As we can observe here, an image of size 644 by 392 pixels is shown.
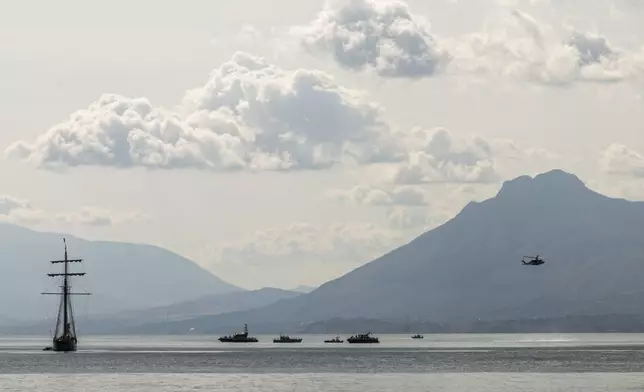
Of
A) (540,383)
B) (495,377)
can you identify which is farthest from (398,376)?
(540,383)

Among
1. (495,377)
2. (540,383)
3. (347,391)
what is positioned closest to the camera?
(347,391)

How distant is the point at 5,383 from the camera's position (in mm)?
184500

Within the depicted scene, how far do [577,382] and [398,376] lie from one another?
3161cm

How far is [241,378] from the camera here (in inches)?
7653

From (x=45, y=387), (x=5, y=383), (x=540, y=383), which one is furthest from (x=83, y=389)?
(x=540, y=383)

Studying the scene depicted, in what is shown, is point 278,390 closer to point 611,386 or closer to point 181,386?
→ point 181,386

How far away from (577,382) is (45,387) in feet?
225

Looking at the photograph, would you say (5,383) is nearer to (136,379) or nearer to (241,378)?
(136,379)

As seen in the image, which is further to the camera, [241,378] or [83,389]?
[241,378]

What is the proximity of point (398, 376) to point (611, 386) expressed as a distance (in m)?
39.5

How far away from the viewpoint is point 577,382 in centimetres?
17575

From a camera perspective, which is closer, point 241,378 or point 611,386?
point 611,386

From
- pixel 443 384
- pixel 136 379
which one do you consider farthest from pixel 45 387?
pixel 443 384

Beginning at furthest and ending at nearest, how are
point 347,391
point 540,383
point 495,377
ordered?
1. point 495,377
2. point 540,383
3. point 347,391
